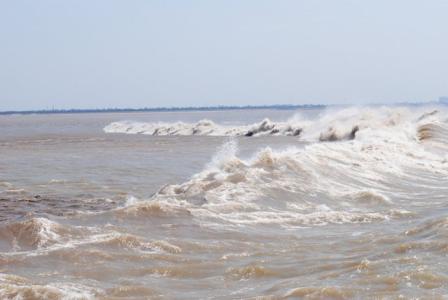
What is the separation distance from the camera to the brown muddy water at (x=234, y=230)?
8.38 m

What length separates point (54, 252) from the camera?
9984mm

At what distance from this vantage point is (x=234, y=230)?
12039 millimetres

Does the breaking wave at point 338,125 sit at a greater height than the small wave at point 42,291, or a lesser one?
greater

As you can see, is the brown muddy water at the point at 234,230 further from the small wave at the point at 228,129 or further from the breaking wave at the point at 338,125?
the small wave at the point at 228,129

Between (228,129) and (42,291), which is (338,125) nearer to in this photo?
(228,129)

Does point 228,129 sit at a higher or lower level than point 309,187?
higher

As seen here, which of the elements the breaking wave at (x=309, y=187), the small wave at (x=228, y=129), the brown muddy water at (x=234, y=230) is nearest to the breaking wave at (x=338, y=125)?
the small wave at (x=228, y=129)

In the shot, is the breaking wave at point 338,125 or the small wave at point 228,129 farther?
the small wave at point 228,129

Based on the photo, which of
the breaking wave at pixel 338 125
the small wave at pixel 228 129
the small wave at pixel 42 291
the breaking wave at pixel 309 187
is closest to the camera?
the small wave at pixel 42 291

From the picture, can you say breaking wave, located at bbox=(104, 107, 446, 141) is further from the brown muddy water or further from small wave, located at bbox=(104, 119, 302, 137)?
the brown muddy water

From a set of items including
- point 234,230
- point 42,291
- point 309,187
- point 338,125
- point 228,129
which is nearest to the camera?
point 42,291

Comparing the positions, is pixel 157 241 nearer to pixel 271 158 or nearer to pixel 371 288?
pixel 371 288

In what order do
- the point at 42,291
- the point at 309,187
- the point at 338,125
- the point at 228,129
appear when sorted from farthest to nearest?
the point at 228,129
the point at 338,125
the point at 309,187
the point at 42,291

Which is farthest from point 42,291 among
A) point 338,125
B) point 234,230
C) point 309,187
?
point 338,125
